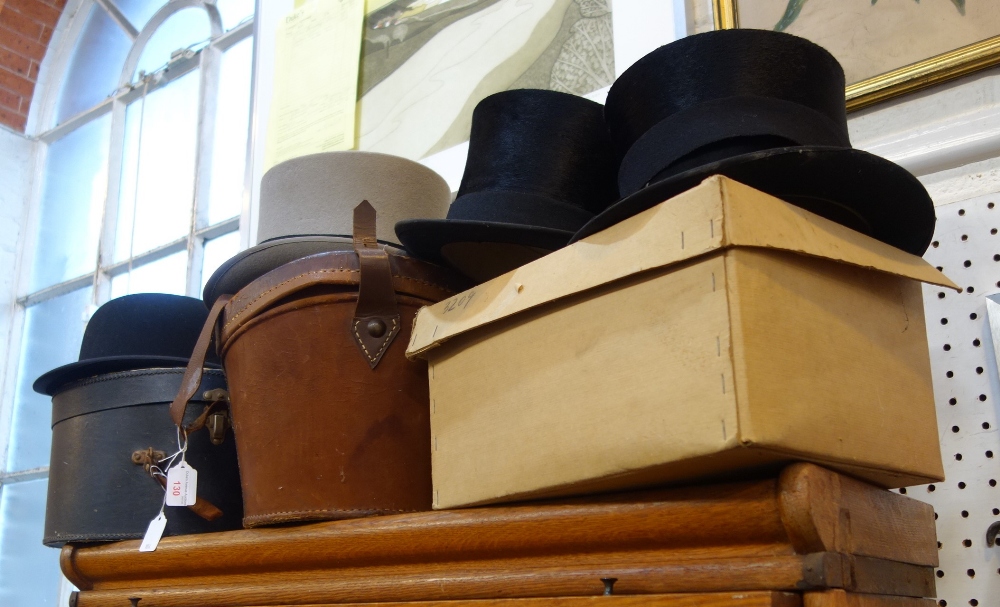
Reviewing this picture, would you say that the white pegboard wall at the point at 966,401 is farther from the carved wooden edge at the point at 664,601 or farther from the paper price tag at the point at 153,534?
the paper price tag at the point at 153,534

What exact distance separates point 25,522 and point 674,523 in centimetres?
246

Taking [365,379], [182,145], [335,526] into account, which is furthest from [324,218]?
[182,145]

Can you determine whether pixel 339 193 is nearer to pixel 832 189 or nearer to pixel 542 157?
pixel 542 157

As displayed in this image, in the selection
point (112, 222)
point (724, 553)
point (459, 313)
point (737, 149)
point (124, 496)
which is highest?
point (112, 222)

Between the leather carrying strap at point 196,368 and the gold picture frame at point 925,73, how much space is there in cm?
82

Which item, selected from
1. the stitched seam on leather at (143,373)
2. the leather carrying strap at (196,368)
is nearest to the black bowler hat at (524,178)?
the leather carrying strap at (196,368)

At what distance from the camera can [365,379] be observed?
953 millimetres

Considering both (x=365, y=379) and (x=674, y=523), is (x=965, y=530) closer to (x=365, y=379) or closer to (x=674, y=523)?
(x=674, y=523)

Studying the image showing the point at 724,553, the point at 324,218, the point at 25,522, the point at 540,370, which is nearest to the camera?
the point at 724,553

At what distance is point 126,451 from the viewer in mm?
1160

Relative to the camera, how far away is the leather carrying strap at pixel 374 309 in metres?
0.96

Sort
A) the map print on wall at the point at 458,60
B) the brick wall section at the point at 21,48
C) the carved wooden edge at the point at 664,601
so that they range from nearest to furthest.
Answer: the carved wooden edge at the point at 664,601 → the map print on wall at the point at 458,60 → the brick wall section at the point at 21,48

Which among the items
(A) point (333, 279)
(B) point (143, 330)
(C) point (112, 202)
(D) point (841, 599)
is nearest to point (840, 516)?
(D) point (841, 599)

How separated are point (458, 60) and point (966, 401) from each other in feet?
3.27
